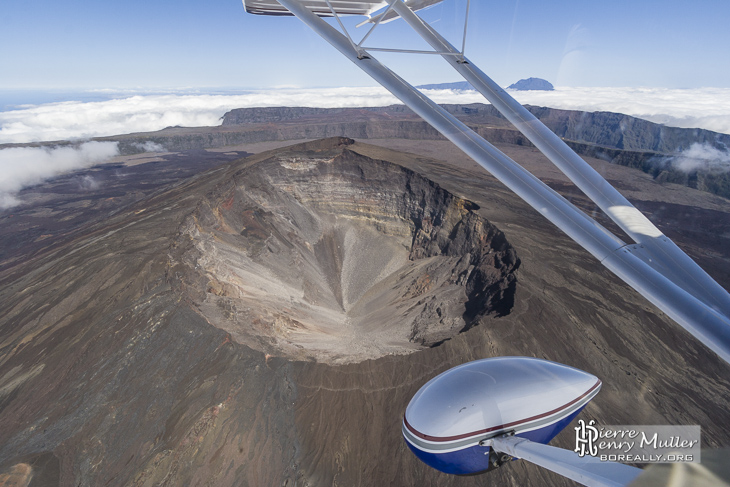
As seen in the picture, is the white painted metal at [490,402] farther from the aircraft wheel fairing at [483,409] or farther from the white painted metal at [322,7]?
the white painted metal at [322,7]

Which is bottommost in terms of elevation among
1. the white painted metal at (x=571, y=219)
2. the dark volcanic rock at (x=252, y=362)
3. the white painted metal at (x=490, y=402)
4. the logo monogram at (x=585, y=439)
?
the dark volcanic rock at (x=252, y=362)

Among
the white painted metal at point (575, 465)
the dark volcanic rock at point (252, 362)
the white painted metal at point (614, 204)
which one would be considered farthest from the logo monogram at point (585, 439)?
the dark volcanic rock at point (252, 362)

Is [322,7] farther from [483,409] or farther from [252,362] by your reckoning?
[252,362]

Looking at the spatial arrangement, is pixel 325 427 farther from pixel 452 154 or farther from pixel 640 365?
pixel 452 154

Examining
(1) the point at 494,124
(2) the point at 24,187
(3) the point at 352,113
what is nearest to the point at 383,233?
(1) the point at 494,124

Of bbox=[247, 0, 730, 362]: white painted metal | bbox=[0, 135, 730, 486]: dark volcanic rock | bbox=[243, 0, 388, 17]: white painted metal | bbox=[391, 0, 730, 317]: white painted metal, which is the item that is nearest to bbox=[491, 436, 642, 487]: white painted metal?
bbox=[247, 0, 730, 362]: white painted metal

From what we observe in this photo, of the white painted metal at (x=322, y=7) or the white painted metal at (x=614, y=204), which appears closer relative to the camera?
the white painted metal at (x=614, y=204)

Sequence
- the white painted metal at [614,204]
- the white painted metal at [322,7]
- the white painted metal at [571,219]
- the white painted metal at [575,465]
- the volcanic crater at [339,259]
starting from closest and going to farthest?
the white painted metal at [575,465]
the white painted metal at [571,219]
the white painted metal at [614,204]
the white painted metal at [322,7]
the volcanic crater at [339,259]
